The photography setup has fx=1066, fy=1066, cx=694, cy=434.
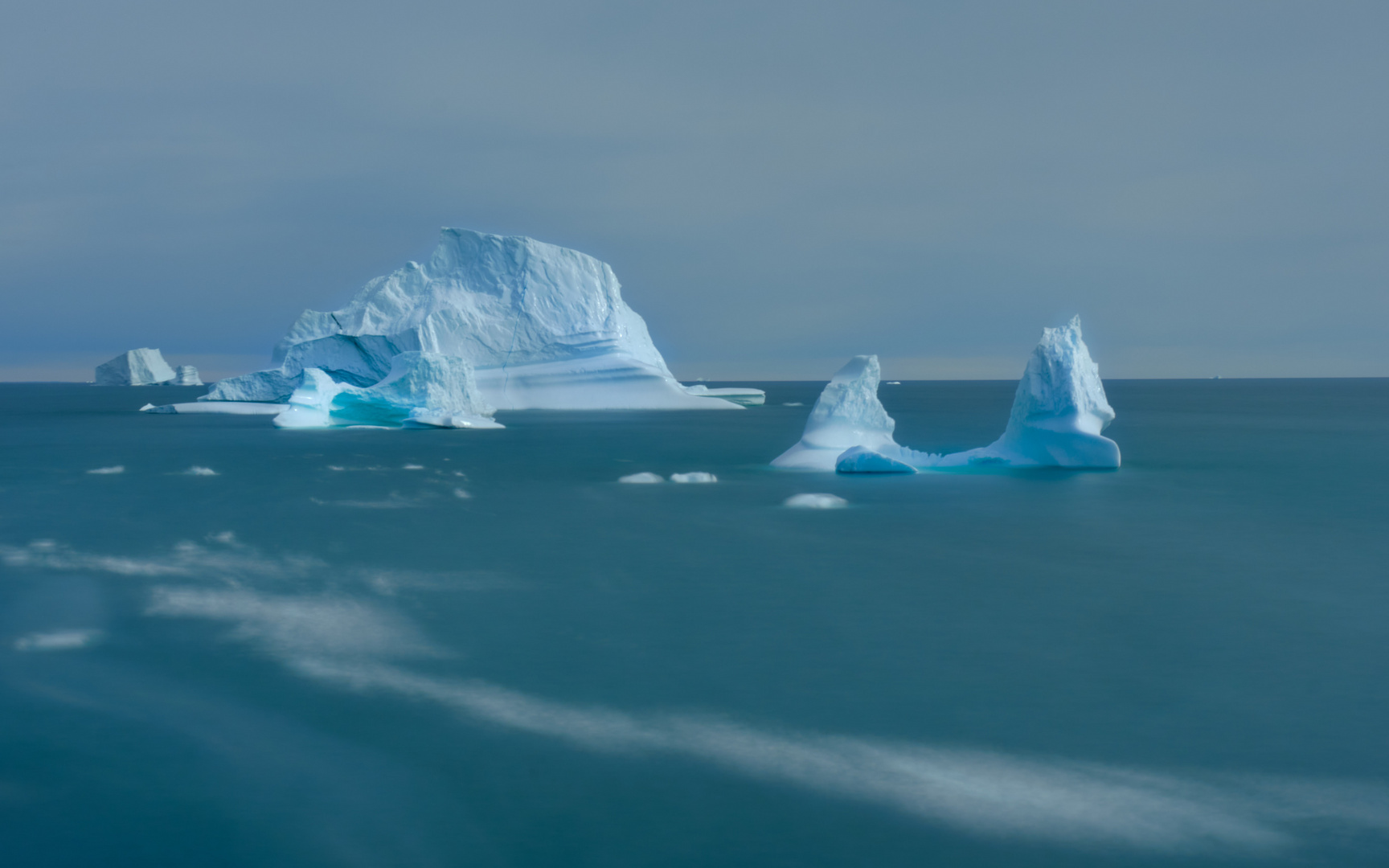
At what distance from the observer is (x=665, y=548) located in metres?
11.2

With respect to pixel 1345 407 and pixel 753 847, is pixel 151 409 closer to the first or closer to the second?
pixel 753 847

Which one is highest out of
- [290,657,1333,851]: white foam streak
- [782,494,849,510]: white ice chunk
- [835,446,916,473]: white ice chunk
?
[835,446,916,473]: white ice chunk

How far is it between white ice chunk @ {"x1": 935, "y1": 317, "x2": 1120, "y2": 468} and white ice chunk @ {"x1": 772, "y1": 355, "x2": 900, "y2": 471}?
168cm

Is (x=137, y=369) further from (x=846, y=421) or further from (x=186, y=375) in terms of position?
(x=846, y=421)

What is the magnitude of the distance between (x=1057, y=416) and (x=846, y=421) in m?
3.78

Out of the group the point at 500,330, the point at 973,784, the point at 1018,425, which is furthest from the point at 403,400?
the point at 973,784

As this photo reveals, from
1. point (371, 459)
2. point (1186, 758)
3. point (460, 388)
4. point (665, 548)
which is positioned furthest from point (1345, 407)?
point (1186, 758)

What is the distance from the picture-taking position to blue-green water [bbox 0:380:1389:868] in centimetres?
427

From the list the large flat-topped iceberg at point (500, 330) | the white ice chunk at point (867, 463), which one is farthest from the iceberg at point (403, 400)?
the white ice chunk at point (867, 463)

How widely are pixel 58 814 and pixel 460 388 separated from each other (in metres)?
30.9

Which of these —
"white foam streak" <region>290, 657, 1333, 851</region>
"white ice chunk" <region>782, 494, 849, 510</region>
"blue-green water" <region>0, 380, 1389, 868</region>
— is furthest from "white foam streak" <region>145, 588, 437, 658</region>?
"white ice chunk" <region>782, 494, 849, 510</region>

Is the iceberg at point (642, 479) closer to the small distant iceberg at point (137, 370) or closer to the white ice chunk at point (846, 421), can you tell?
the white ice chunk at point (846, 421)

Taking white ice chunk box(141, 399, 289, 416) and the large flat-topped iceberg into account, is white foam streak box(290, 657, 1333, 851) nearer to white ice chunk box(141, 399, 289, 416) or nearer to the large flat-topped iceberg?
the large flat-topped iceberg

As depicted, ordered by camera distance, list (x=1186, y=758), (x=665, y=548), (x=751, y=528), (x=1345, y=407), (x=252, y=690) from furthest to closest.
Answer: (x=1345, y=407) → (x=751, y=528) → (x=665, y=548) → (x=252, y=690) → (x=1186, y=758)
